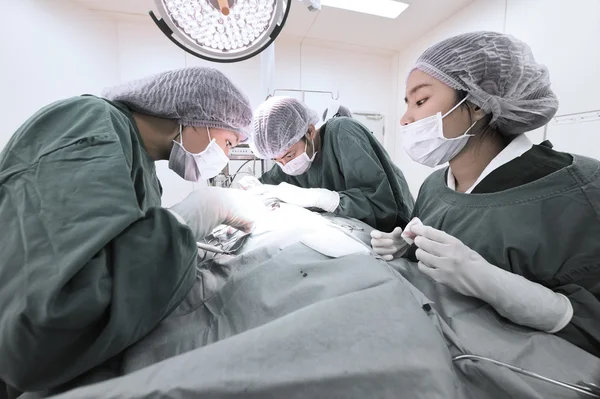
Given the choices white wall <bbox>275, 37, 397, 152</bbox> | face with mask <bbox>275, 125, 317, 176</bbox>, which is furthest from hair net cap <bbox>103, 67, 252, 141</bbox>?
white wall <bbox>275, 37, 397, 152</bbox>

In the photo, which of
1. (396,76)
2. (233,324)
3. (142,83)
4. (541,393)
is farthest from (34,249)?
(396,76)

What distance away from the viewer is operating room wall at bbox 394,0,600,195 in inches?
66.3

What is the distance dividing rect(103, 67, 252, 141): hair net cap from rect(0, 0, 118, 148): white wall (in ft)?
4.92

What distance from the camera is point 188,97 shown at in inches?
34.7

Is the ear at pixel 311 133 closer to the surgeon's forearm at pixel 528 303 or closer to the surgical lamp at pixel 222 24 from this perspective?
the surgical lamp at pixel 222 24

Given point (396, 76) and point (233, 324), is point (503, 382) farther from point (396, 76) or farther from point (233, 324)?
point (396, 76)

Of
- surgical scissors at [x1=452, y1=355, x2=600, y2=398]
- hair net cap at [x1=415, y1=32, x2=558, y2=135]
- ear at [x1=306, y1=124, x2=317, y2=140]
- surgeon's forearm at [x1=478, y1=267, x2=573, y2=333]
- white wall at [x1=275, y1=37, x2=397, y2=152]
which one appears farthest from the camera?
white wall at [x1=275, y1=37, x2=397, y2=152]

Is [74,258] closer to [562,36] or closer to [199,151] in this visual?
[199,151]

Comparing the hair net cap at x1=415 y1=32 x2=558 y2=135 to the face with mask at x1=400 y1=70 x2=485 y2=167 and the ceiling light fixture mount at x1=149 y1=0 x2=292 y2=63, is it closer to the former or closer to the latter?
the face with mask at x1=400 y1=70 x2=485 y2=167

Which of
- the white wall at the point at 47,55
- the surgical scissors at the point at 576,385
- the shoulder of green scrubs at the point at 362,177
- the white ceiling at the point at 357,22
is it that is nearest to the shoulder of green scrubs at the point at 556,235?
the surgical scissors at the point at 576,385

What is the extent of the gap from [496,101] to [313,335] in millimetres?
849

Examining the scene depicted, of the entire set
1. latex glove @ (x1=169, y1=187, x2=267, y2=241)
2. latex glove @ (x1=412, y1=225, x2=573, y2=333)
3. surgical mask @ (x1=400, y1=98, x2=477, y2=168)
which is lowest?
latex glove @ (x1=412, y1=225, x2=573, y2=333)

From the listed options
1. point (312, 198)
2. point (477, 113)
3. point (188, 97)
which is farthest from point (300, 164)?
point (477, 113)

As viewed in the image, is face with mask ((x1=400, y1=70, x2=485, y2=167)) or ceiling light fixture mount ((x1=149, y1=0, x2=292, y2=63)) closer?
ceiling light fixture mount ((x1=149, y1=0, x2=292, y2=63))
